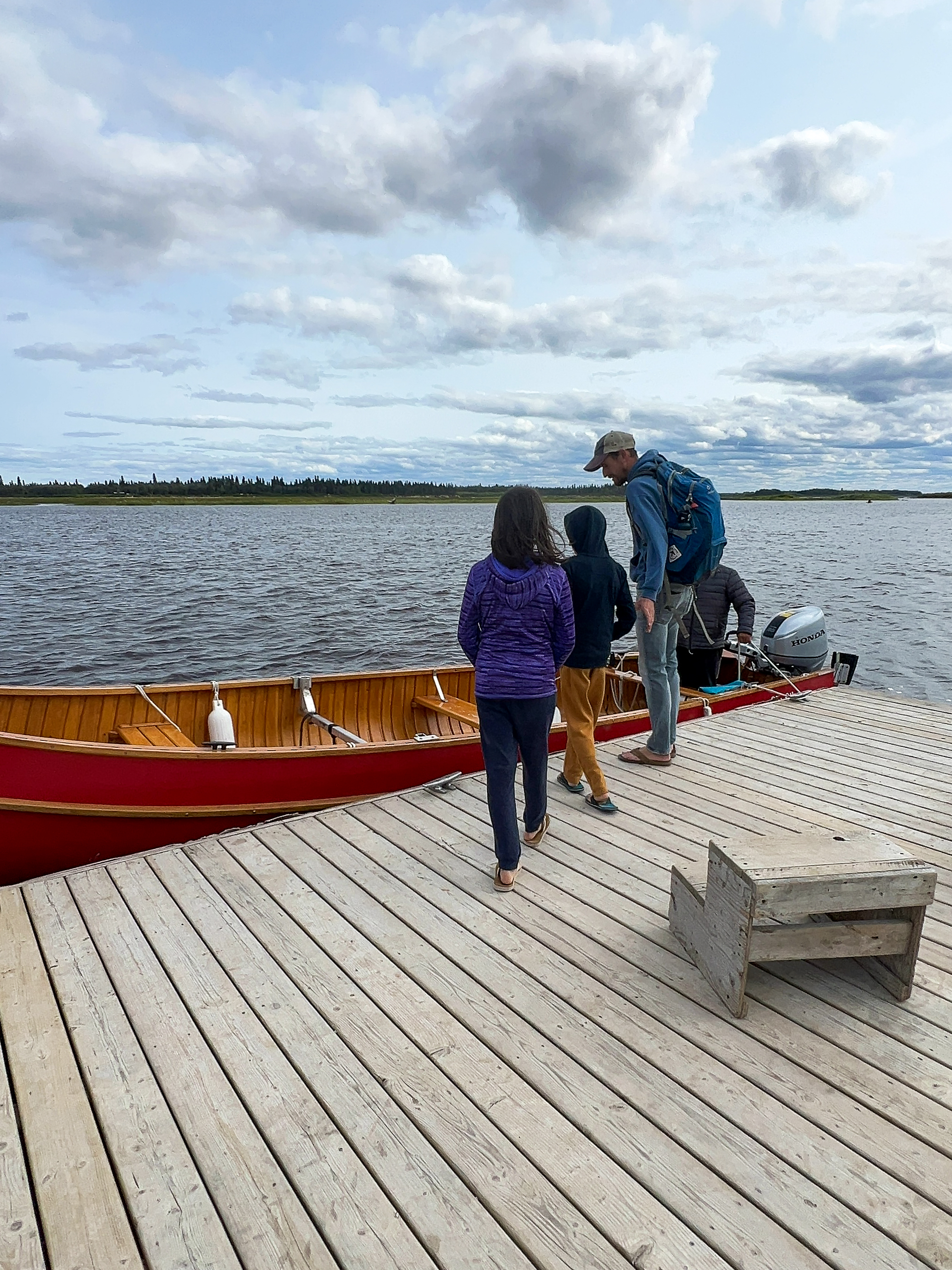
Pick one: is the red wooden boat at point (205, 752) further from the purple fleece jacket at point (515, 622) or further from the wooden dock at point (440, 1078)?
the purple fleece jacket at point (515, 622)

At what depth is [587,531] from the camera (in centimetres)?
396

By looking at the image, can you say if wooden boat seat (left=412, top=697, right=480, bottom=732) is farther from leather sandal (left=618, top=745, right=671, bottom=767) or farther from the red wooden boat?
leather sandal (left=618, top=745, right=671, bottom=767)

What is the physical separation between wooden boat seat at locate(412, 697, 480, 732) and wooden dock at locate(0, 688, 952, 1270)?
122 inches

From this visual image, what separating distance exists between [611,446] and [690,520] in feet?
2.12

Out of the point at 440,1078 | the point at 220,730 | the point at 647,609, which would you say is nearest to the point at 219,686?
the point at 220,730

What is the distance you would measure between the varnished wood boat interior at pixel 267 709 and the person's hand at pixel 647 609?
2299 mm

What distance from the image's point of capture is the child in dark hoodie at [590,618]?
157 inches

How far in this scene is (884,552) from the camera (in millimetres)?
44469

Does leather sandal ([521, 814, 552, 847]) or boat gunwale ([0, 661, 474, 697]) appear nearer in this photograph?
leather sandal ([521, 814, 552, 847])

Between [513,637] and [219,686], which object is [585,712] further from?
[219,686]

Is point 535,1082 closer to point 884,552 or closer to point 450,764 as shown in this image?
point 450,764

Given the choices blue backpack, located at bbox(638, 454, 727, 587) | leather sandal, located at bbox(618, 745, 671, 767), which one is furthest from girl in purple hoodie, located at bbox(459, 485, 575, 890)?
leather sandal, located at bbox(618, 745, 671, 767)

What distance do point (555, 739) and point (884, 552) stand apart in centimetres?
4448

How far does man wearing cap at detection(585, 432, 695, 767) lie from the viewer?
4430 millimetres
